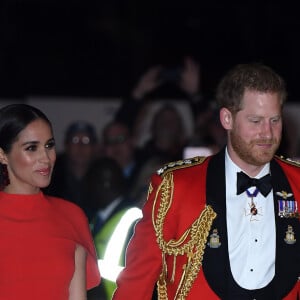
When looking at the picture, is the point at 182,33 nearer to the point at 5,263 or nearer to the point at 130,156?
the point at 130,156

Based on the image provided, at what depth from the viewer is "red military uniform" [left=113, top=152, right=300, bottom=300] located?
18.3 ft

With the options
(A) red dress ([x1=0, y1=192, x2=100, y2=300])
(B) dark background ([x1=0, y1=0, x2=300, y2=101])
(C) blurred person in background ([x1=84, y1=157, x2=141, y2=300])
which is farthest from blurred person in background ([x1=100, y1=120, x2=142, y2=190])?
(A) red dress ([x1=0, y1=192, x2=100, y2=300])

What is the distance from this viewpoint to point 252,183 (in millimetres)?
5680

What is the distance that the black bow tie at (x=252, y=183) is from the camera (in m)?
5.68

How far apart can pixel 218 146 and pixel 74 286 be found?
14.0 feet

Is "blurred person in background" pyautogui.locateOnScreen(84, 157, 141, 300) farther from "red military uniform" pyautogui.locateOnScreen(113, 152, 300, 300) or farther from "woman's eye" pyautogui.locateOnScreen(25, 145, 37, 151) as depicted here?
"woman's eye" pyautogui.locateOnScreen(25, 145, 37, 151)

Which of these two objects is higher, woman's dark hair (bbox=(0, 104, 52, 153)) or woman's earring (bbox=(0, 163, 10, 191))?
woman's dark hair (bbox=(0, 104, 52, 153))

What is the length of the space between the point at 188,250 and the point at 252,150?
0.62 m

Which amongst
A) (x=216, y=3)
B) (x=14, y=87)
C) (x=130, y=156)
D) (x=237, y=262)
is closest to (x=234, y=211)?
(x=237, y=262)

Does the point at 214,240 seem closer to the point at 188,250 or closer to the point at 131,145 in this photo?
the point at 188,250

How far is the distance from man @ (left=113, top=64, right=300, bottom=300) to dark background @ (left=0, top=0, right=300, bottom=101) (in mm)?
6935

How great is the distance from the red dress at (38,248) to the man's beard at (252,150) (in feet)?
3.22

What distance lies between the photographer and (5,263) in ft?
18.1

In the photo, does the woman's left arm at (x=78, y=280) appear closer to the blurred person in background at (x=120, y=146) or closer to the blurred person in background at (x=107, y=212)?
the blurred person in background at (x=107, y=212)
